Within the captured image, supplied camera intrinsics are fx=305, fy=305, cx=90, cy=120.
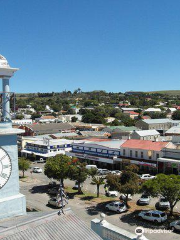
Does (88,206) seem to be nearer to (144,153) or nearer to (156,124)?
(144,153)

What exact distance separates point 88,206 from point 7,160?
1933 cm

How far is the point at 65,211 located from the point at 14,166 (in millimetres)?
1973

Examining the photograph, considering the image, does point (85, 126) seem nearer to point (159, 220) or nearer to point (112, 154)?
point (112, 154)

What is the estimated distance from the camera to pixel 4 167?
8047 mm

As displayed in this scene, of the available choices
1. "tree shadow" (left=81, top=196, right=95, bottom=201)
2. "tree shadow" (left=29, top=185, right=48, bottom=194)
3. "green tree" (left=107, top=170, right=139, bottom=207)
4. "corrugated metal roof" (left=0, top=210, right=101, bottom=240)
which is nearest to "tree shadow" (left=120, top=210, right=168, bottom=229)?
"green tree" (left=107, top=170, right=139, bottom=207)

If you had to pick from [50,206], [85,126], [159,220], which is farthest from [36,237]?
[85,126]

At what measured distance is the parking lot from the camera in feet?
70.7

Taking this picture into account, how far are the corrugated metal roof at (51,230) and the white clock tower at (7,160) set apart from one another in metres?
1.53

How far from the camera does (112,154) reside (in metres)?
42.4

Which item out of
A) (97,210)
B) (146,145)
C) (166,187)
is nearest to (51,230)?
(166,187)

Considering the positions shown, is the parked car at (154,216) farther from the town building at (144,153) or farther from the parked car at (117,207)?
the town building at (144,153)

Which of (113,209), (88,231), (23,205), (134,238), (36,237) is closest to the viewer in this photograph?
(36,237)

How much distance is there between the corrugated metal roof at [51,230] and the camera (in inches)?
254

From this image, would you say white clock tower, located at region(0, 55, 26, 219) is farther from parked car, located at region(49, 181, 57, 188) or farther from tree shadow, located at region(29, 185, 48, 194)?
parked car, located at region(49, 181, 57, 188)
